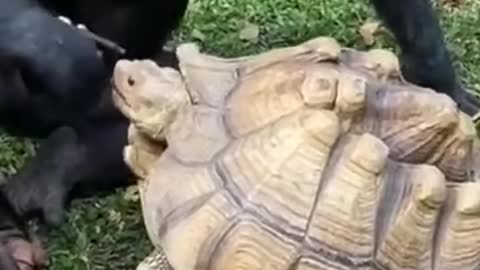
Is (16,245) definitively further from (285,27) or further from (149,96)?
(285,27)

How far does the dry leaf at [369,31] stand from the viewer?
2.81 meters

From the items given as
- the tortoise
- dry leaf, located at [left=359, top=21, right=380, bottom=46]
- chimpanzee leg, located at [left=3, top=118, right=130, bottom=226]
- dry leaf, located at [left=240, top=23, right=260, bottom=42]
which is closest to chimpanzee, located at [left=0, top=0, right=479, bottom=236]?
chimpanzee leg, located at [left=3, top=118, right=130, bottom=226]

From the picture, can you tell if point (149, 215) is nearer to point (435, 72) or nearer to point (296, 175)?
point (296, 175)

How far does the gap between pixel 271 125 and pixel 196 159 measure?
0.09m

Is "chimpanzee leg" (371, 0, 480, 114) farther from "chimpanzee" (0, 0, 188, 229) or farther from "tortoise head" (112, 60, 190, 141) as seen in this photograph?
"tortoise head" (112, 60, 190, 141)

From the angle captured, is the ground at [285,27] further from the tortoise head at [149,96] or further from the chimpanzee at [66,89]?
the tortoise head at [149,96]

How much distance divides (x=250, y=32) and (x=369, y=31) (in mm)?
214

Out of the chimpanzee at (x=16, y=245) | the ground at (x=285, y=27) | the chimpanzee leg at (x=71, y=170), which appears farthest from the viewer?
the ground at (x=285, y=27)

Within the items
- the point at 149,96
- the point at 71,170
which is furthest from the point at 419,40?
the point at 149,96

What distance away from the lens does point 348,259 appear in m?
1.64

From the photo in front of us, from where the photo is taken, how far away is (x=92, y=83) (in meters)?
1.80

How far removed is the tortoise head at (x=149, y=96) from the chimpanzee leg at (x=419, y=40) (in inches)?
21.9

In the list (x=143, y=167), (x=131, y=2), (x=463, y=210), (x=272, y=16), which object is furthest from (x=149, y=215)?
(x=272, y=16)

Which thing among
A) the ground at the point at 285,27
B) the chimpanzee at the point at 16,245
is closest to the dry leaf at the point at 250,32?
the ground at the point at 285,27
